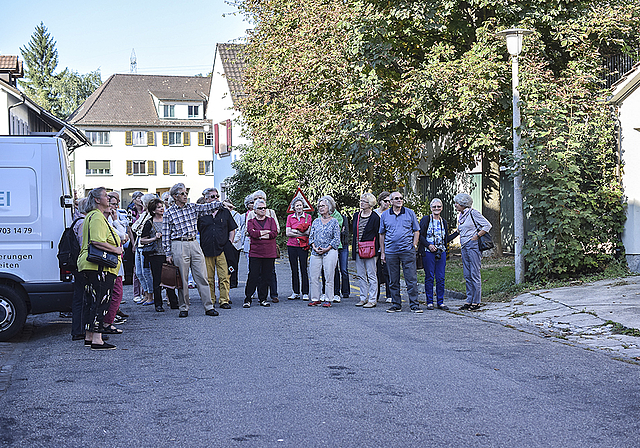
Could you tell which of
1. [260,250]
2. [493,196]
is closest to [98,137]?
[493,196]

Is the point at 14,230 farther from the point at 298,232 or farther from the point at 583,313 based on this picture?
the point at 583,313

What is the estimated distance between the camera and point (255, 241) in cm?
1287

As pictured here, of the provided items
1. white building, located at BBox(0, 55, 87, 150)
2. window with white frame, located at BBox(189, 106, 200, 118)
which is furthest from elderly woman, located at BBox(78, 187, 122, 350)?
window with white frame, located at BBox(189, 106, 200, 118)

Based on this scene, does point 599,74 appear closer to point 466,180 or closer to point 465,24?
point 465,24

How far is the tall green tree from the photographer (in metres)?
84.4

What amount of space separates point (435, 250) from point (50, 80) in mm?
81974

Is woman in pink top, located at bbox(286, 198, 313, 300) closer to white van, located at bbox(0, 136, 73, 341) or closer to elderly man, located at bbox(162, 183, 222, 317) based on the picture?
elderly man, located at bbox(162, 183, 222, 317)

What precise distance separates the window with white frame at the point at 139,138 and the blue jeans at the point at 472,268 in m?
58.4

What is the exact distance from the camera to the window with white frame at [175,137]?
223 feet

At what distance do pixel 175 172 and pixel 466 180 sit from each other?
4602 centimetres

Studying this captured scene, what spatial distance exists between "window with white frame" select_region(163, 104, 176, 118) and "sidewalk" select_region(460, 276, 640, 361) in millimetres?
58763

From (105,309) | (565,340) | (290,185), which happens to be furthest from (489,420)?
(290,185)

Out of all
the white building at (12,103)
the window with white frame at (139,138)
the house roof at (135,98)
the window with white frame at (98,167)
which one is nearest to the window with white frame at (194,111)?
the house roof at (135,98)

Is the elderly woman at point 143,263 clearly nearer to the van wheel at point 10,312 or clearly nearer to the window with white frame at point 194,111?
the van wheel at point 10,312
